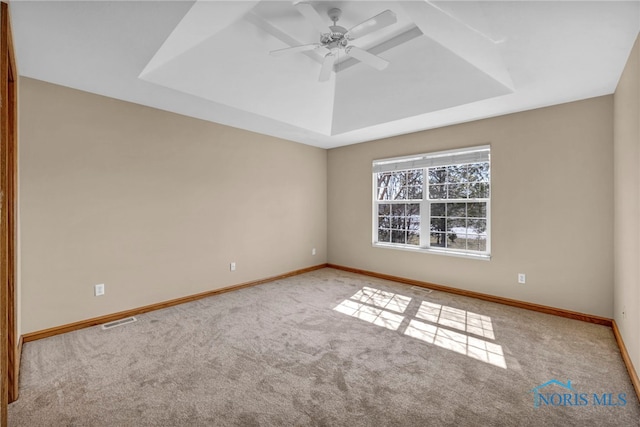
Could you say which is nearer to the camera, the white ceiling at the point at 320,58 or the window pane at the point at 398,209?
the white ceiling at the point at 320,58

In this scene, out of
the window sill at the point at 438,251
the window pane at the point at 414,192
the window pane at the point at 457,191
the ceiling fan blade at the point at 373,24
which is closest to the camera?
the ceiling fan blade at the point at 373,24

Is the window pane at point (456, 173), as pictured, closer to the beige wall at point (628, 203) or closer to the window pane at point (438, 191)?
the window pane at point (438, 191)

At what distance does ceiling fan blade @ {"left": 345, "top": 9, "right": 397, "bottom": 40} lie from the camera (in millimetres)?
2180

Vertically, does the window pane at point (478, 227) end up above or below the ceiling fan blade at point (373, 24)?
below

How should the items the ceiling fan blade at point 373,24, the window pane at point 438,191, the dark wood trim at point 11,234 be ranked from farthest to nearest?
the window pane at point 438,191 < the ceiling fan blade at point 373,24 < the dark wood trim at point 11,234

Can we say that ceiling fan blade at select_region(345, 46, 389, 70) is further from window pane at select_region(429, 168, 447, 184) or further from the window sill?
the window sill

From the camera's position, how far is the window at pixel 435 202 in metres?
3.85

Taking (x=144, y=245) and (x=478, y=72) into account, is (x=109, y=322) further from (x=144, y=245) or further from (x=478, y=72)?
(x=478, y=72)

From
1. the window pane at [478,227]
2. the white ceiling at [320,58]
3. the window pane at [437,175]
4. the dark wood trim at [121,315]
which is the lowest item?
the dark wood trim at [121,315]

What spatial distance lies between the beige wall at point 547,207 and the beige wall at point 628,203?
0.16 meters

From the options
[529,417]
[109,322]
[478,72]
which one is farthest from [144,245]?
[478,72]

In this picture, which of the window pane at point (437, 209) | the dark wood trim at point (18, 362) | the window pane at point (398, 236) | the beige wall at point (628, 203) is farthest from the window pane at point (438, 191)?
the dark wood trim at point (18, 362)

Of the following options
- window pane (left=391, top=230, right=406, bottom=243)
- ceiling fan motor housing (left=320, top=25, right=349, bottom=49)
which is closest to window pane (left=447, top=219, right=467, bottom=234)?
window pane (left=391, top=230, right=406, bottom=243)

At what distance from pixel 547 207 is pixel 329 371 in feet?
9.98
